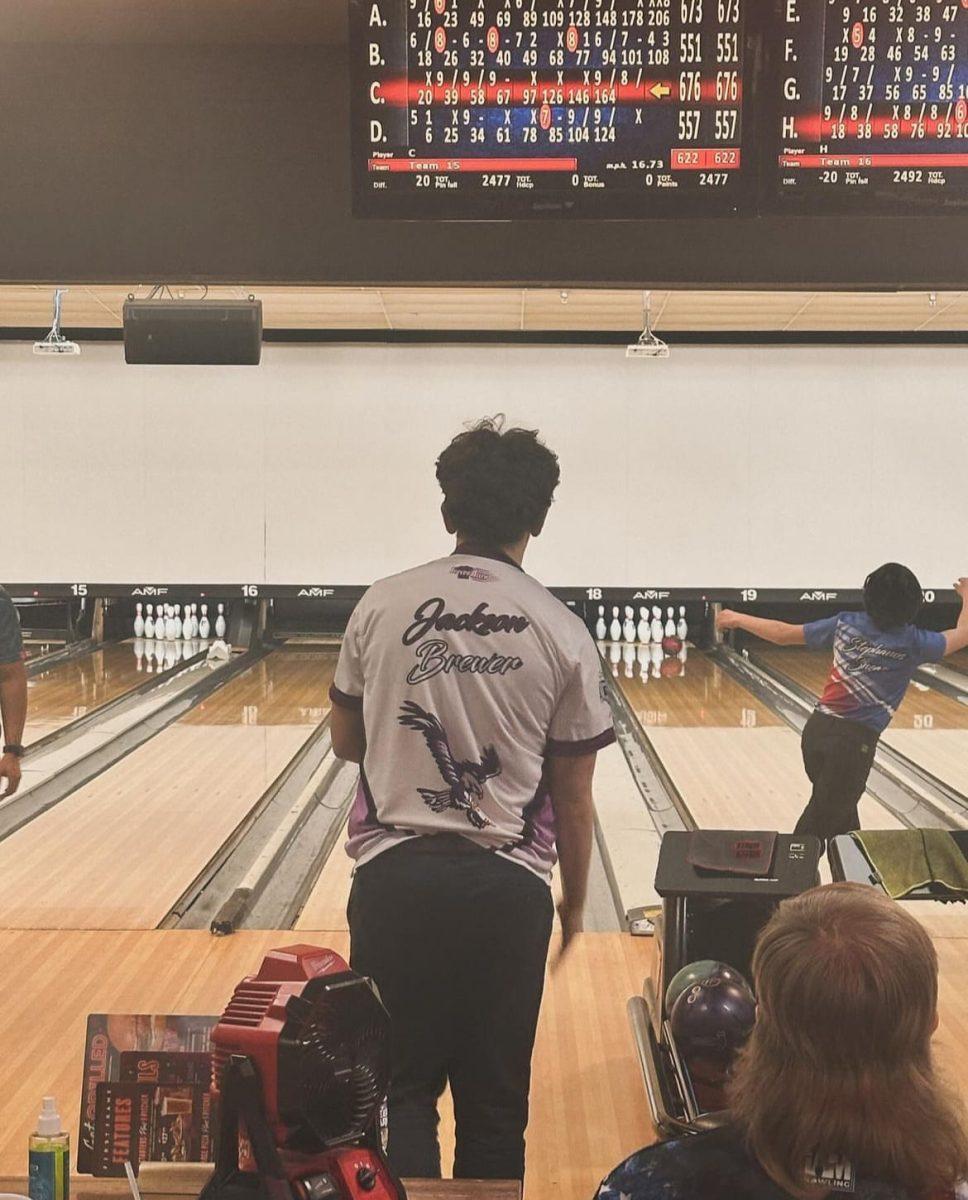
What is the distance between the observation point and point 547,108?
3203 mm

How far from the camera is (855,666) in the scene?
4.39 m

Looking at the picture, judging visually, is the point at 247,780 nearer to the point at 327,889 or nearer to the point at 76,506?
the point at 327,889

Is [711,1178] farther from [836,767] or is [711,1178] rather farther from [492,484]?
[836,767]

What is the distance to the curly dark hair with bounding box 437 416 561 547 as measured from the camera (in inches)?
80.4

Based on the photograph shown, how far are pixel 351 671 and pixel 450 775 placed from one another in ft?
0.80

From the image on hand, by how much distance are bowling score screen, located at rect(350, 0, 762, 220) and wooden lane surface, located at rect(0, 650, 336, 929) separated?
8.09ft

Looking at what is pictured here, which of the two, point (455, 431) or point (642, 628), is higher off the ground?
point (455, 431)

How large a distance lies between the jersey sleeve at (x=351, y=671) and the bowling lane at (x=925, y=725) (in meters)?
4.84

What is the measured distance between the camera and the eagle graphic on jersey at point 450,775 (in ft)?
6.35

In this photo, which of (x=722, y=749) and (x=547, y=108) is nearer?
(x=547, y=108)

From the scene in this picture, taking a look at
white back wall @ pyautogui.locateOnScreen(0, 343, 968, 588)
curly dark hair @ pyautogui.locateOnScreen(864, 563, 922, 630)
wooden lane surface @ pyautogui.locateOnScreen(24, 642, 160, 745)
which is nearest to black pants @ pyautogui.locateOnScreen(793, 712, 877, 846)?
curly dark hair @ pyautogui.locateOnScreen(864, 563, 922, 630)

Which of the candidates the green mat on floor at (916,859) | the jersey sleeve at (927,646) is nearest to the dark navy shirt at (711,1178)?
the green mat on floor at (916,859)

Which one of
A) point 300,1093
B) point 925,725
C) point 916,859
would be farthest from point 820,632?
point 925,725

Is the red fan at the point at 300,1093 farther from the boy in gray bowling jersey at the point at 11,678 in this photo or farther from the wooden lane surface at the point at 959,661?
the wooden lane surface at the point at 959,661
